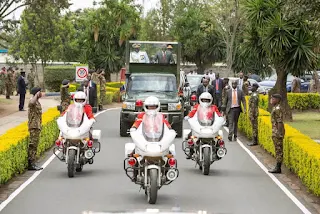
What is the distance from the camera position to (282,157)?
621 inches

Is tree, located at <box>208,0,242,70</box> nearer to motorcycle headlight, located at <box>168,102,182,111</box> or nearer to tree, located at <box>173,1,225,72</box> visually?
tree, located at <box>173,1,225,72</box>

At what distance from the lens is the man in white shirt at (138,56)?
2572 cm

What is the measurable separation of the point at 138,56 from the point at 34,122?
35.1 feet

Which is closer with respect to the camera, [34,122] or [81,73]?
[34,122]

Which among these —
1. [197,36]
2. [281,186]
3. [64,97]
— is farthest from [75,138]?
[197,36]

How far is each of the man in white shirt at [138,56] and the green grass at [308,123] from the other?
594 cm

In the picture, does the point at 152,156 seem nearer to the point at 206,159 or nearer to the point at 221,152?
the point at 206,159

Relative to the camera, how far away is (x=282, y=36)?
26.0 meters

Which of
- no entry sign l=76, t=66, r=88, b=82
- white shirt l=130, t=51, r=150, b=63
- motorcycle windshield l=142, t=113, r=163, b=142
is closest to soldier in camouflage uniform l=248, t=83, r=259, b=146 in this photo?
white shirt l=130, t=51, r=150, b=63

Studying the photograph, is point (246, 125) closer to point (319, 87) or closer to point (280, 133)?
point (280, 133)

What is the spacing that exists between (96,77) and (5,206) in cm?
2349

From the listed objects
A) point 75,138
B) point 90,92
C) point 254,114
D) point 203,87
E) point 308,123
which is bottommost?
point 308,123

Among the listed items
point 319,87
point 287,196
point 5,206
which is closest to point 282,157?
point 287,196

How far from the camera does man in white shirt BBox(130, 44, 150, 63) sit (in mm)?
25719
